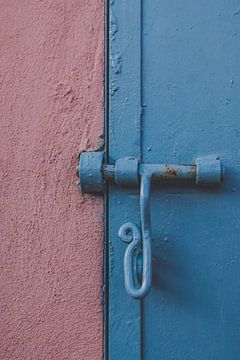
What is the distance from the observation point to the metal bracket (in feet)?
2.55

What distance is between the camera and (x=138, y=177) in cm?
81

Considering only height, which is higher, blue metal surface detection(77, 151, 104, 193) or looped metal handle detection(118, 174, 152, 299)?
blue metal surface detection(77, 151, 104, 193)

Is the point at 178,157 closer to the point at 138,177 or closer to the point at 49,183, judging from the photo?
the point at 138,177

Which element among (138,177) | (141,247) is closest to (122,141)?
(138,177)

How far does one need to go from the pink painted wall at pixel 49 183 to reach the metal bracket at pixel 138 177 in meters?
0.04

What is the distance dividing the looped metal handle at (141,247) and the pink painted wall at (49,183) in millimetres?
63

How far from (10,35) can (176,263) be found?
47 centimetres

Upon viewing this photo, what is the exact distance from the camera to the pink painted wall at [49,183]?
0.84 metres

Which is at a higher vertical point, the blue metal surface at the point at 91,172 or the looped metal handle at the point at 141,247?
the blue metal surface at the point at 91,172

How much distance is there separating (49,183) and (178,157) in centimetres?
22

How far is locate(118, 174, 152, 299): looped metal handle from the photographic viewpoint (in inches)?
29.5

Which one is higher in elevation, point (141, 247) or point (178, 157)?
point (178, 157)

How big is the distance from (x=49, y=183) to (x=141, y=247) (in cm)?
19

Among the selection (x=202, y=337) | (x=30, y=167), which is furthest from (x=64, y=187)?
(x=202, y=337)
